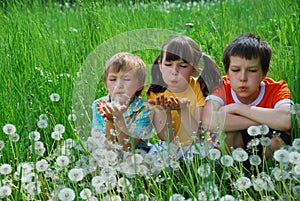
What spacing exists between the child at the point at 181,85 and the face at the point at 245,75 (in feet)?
0.54

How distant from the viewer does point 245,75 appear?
2584 millimetres

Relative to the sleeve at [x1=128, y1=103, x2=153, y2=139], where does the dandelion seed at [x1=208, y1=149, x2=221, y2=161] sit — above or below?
below

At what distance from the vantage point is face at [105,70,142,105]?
254cm

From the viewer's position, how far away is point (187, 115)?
247cm

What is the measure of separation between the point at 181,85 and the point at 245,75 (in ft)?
0.95

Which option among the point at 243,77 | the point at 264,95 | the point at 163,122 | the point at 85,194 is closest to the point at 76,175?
the point at 85,194

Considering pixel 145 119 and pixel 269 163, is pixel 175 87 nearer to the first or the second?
pixel 145 119

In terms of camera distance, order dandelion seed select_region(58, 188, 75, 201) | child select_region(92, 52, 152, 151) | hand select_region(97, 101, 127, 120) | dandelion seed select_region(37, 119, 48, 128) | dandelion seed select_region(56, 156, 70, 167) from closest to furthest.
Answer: dandelion seed select_region(58, 188, 75, 201), dandelion seed select_region(56, 156, 70, 167), hand select_region(97, 101, 127, 120), dandelion seed select_region(37, 119, 48, 128), child select_region(92, 52, 152, 151)

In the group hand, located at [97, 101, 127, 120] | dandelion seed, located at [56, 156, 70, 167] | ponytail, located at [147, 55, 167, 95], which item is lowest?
dandelion seed, located at [56, 156, 70, 167]

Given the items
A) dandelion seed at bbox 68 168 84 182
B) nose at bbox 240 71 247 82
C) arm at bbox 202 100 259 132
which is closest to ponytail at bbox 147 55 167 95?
arm at bbox 202 100 259 132

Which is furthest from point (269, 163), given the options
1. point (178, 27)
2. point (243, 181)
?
point (178, 27)

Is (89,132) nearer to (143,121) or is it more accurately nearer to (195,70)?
(143,121)

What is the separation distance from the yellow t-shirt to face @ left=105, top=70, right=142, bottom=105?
0.19 meters

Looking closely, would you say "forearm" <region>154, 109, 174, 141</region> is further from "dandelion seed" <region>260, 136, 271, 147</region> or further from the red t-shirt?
"dandelion seed" <region>260, 136, 271, 147</region>
